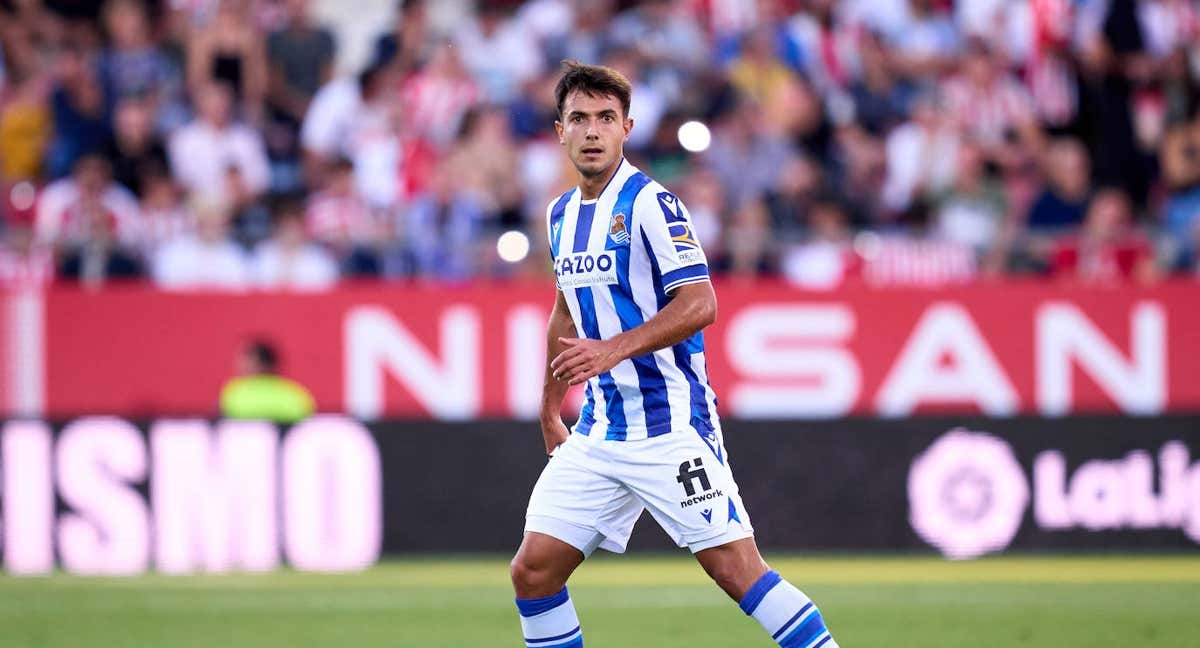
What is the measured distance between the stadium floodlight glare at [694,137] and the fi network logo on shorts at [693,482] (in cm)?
829

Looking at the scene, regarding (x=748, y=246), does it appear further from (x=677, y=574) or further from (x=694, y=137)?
(x=677, y=574)

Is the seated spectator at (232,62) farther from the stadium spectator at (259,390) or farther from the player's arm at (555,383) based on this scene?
the player's arm at (555,383)

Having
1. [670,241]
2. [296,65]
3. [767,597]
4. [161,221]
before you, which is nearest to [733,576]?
[767,597]

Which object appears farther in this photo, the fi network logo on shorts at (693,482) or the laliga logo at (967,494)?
the laliga logo at (967,494)

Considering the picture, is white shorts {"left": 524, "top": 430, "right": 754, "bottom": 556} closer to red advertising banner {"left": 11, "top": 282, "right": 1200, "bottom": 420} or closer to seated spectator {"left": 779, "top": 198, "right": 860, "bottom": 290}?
red advertising banner {"left": 11, "top": 282, "right": 1200, "bottom": 420}

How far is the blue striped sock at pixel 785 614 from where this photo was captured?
5641 millimetres

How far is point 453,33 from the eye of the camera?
1537cm

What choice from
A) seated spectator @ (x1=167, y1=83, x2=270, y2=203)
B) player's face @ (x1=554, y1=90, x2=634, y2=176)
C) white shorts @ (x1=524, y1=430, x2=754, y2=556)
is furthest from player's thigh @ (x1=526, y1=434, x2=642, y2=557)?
seated spectator @ (x1=167, y1=83, x2=270, y2=203)

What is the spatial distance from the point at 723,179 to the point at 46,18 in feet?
19.4

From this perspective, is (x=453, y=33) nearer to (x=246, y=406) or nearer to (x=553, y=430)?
(x=246, y=406)

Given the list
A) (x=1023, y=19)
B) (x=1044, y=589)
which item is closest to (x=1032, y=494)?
(x=1044, y=589)

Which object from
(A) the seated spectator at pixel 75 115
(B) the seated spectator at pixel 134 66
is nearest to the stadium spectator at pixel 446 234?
(B) the seated spectator at pixel 134 66

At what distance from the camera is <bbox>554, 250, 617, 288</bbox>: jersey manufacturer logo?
18.9 feet

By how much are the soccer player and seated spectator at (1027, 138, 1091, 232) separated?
8589 mm
